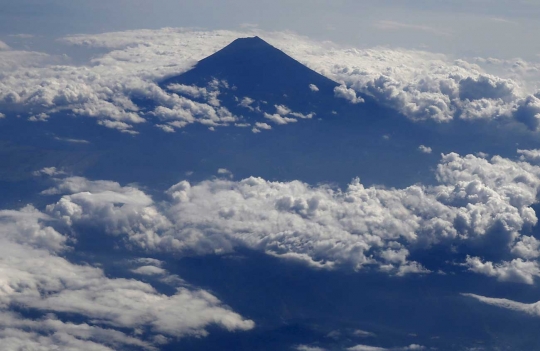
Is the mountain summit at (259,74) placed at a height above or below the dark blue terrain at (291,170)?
above

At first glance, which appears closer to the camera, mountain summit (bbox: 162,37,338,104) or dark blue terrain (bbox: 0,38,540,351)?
dark blue terrain (bbox: 0,38,540,351)

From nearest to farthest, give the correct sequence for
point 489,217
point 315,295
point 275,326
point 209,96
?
point 275,326
point 315,295
point 489,217
point 209,96

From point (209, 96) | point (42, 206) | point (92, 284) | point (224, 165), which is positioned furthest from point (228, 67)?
point (92, 284)

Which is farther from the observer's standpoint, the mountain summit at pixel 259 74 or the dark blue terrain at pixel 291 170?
the mountain summit at pixel 259 74

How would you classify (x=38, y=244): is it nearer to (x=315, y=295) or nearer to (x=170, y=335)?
(x=170, y=335)

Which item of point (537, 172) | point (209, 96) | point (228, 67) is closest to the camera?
point (537, 172)

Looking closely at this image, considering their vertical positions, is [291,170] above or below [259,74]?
below

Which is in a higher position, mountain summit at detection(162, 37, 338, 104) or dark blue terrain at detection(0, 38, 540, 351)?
mountain summit at detection(162, 37, 338, 104)

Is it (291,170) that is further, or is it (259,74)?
(259,74)
